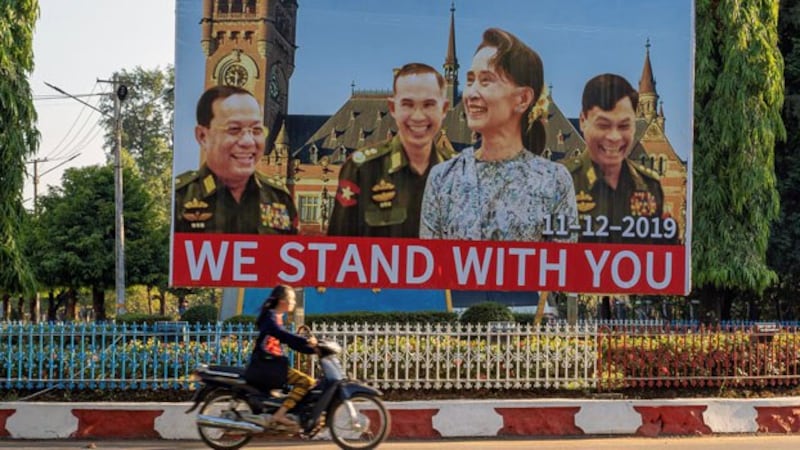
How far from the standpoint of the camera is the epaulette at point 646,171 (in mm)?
13266

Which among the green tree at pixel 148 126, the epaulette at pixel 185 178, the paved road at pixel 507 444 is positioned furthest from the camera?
the green tree at pixel 148 126

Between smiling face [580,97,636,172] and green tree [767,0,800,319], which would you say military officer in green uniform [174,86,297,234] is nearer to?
smiling face [580,97,636,172]

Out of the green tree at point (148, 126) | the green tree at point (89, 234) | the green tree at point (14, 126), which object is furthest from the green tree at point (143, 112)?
the green tree at point (14, 126)

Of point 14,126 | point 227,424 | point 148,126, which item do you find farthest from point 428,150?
point 148,126

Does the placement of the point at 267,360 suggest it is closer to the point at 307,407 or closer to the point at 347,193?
the point at 307,407

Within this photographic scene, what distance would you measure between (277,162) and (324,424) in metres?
4.76

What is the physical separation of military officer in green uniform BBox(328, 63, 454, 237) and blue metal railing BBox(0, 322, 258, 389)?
2.53 meters

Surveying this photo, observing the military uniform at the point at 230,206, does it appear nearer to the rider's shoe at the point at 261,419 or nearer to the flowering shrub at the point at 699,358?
the rider's shoe at the point at 261,419

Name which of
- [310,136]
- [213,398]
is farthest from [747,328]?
[213,398]

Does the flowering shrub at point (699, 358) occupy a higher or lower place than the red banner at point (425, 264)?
lower

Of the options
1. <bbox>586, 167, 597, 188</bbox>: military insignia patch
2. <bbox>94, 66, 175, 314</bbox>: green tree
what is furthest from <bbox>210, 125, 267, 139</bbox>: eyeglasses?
<bbox>94, 66, 175, 314</bbox>: green tree

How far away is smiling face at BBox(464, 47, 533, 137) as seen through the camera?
12.9 m

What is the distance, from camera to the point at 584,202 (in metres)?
13.1

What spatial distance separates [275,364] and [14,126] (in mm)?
8927
